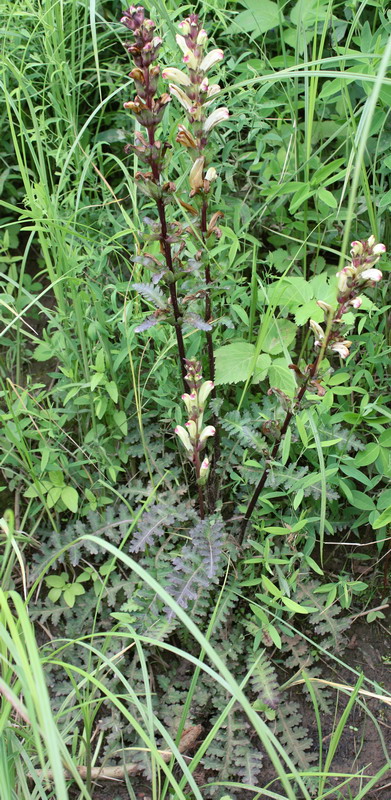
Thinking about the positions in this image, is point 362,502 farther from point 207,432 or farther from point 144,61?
point 144,61

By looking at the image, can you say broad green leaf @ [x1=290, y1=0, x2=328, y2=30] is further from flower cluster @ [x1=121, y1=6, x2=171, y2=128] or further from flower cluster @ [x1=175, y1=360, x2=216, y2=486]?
flower cluster @ [x1=175, y1=360, x2=216, y2=486]

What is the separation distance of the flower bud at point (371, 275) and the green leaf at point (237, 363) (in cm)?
54

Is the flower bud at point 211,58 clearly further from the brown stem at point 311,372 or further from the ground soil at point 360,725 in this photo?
the ground soil at point 360,725

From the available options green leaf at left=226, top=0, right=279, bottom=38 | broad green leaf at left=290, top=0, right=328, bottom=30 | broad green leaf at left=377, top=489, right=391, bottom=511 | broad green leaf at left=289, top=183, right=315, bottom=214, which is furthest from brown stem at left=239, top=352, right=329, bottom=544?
green leaf at left=226, top=0, right=279, bottom=38

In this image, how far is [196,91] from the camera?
1.58 meters

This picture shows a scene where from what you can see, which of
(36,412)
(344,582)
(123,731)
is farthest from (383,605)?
(36,412)

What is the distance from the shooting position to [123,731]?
6.28 feet

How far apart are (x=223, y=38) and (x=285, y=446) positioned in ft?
5.34

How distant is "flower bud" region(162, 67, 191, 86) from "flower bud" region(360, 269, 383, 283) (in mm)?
607

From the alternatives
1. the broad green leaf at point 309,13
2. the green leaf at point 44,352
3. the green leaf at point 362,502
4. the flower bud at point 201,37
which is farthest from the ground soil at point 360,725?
the broad green leaf at point 309,13

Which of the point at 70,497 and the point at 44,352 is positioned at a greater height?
the point at 44,352

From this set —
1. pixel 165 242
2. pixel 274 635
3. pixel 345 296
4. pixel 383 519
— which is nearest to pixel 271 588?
pixel 274 635

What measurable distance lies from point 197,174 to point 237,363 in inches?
22.9

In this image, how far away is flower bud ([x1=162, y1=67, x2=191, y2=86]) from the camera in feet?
5.08
